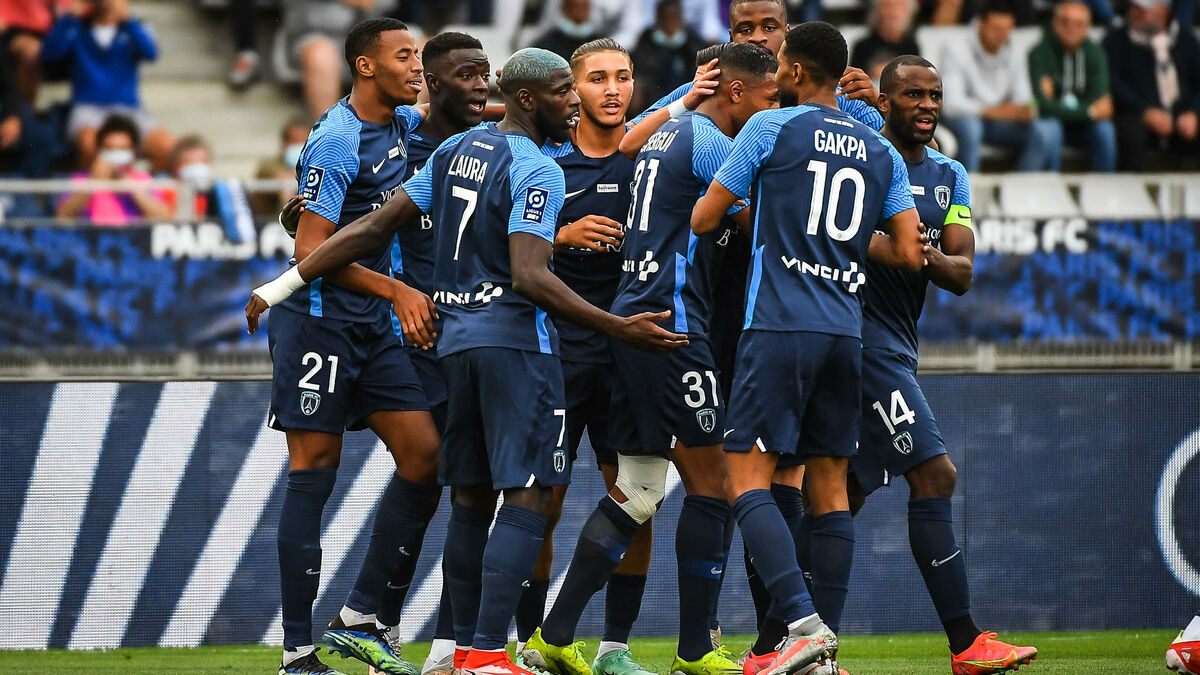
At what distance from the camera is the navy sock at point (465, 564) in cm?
524

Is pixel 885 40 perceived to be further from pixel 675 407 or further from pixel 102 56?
pixel 675 407

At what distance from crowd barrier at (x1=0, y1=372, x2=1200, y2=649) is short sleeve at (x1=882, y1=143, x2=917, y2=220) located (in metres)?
2.61

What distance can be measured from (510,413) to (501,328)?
11.8 inches

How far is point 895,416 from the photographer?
567 cm

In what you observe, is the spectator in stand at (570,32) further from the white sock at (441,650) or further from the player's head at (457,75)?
the white sock at (441,650)

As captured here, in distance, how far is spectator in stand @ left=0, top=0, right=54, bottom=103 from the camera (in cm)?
1316

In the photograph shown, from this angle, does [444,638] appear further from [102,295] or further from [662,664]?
[102,295]

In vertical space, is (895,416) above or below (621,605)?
above

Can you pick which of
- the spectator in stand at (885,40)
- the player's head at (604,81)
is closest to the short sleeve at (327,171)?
the player's head at (604,81)

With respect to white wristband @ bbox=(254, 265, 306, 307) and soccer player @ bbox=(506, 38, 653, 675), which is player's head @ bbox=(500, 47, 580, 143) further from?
white wristband @ bbox=(254, 265, 306, 307)

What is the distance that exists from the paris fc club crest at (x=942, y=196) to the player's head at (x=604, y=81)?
132cm

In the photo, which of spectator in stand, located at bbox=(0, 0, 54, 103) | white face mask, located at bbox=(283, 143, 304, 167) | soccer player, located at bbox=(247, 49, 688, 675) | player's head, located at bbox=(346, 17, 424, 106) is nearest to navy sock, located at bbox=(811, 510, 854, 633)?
soccer player, located at bbox=(247, 49, 688, 675)

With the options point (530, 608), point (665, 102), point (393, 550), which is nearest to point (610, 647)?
point (530, 608)

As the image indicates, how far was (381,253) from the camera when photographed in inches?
231
